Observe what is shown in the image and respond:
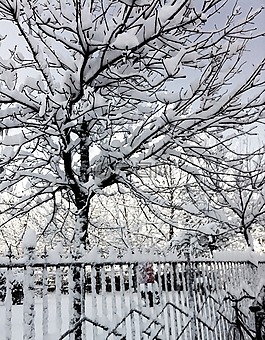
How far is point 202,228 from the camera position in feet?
17.7

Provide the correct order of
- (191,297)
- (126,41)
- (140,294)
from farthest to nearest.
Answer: (191,297), (140,294), (126,41)

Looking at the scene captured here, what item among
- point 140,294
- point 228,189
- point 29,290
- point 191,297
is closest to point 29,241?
point 29,290

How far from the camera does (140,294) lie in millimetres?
3889

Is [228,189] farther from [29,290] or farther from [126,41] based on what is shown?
[29,290]

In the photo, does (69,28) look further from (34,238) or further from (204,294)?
(204,294)

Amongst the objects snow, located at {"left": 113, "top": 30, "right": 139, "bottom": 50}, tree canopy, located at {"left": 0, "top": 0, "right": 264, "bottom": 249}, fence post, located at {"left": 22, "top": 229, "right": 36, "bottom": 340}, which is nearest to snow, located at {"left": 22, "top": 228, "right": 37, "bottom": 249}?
fence post, located at {"left": 22, "top": 229, "right": 36, "bottom": 340}

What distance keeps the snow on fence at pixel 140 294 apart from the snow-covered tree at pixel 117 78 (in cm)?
28

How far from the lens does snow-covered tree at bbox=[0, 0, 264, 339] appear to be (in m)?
3.76

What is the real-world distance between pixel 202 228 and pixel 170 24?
2.86m

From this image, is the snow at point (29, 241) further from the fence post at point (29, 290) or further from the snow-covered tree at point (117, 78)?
the snow-covered tree at point (117, 78)

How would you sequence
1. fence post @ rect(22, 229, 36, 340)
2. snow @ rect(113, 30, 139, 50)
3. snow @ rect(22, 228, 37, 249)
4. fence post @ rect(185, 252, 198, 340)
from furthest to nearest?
1. fence post @ rect(185, 252, 198, 340)
2. snow @ rect(113, 30, 139, 50)
3. snow @ rect(22, 228, 37, 249)
4. fence post @ rect(22, 229, 36, 340)

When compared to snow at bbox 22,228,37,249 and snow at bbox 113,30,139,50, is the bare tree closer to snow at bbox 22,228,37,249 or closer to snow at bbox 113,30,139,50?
snow at bbox 113,30,139,50

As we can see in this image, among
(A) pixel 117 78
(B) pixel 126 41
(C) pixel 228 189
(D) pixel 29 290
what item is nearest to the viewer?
(D) pixel 29 290

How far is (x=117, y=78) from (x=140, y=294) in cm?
246
